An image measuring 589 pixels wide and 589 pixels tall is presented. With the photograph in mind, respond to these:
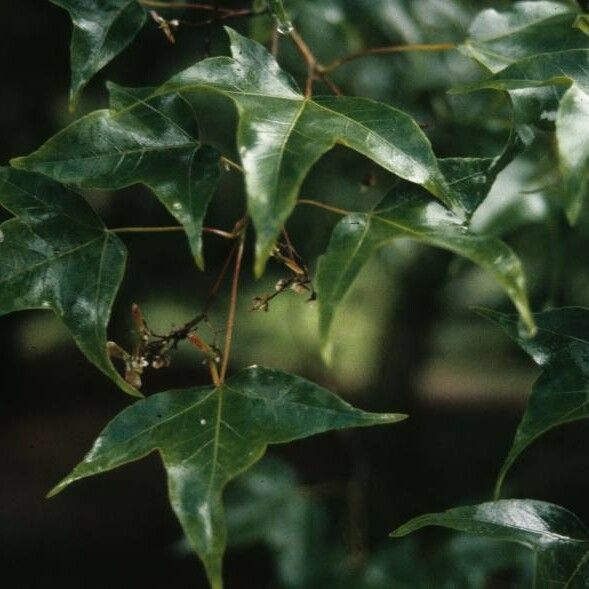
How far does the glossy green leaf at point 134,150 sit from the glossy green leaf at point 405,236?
12 centimetres

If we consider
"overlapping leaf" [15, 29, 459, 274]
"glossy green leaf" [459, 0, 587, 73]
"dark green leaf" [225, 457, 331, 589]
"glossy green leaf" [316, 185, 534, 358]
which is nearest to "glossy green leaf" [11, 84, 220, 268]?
"overlapping leaf" [15, 29, 459, 274]

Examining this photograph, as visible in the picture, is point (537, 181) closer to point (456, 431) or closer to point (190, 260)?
point (190, 260)

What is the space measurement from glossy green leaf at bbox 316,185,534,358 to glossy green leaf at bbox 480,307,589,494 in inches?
3.7

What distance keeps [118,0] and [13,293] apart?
0.84 feet

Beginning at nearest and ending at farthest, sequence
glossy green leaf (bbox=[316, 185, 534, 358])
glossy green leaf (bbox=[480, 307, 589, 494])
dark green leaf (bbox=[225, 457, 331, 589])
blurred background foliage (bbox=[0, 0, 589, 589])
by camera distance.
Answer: glossy green leaf (bbox=[316, 185, 534, 358]) → glossy green leaf (bbox=[480, 307, 589, 494]) → blurred background foliage (bbox=[0, 0, 589, 589]) → dark green leaf (bbox=[225, 457, 331, 589])

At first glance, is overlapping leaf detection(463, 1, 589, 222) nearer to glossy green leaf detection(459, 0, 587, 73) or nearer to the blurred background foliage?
glossy green leaf detection(459, 0, 587, 73)

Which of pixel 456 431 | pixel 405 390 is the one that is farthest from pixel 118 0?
pixel 456 431

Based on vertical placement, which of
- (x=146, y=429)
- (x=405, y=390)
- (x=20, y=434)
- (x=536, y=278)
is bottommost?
(x=20, y=434)

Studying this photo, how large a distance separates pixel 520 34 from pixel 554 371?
0.94 ft

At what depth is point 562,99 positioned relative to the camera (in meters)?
0.59

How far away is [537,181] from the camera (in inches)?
46.6

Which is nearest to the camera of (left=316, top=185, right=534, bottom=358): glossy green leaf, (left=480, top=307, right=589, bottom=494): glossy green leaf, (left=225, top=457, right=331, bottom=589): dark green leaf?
(left=316, top=185, right=534, bottom=358): glossy green leaf

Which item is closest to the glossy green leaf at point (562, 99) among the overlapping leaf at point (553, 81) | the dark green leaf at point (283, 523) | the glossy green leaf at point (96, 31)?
the overlapping leaf at point (553, 81)

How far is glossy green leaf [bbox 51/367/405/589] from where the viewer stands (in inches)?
23.0
